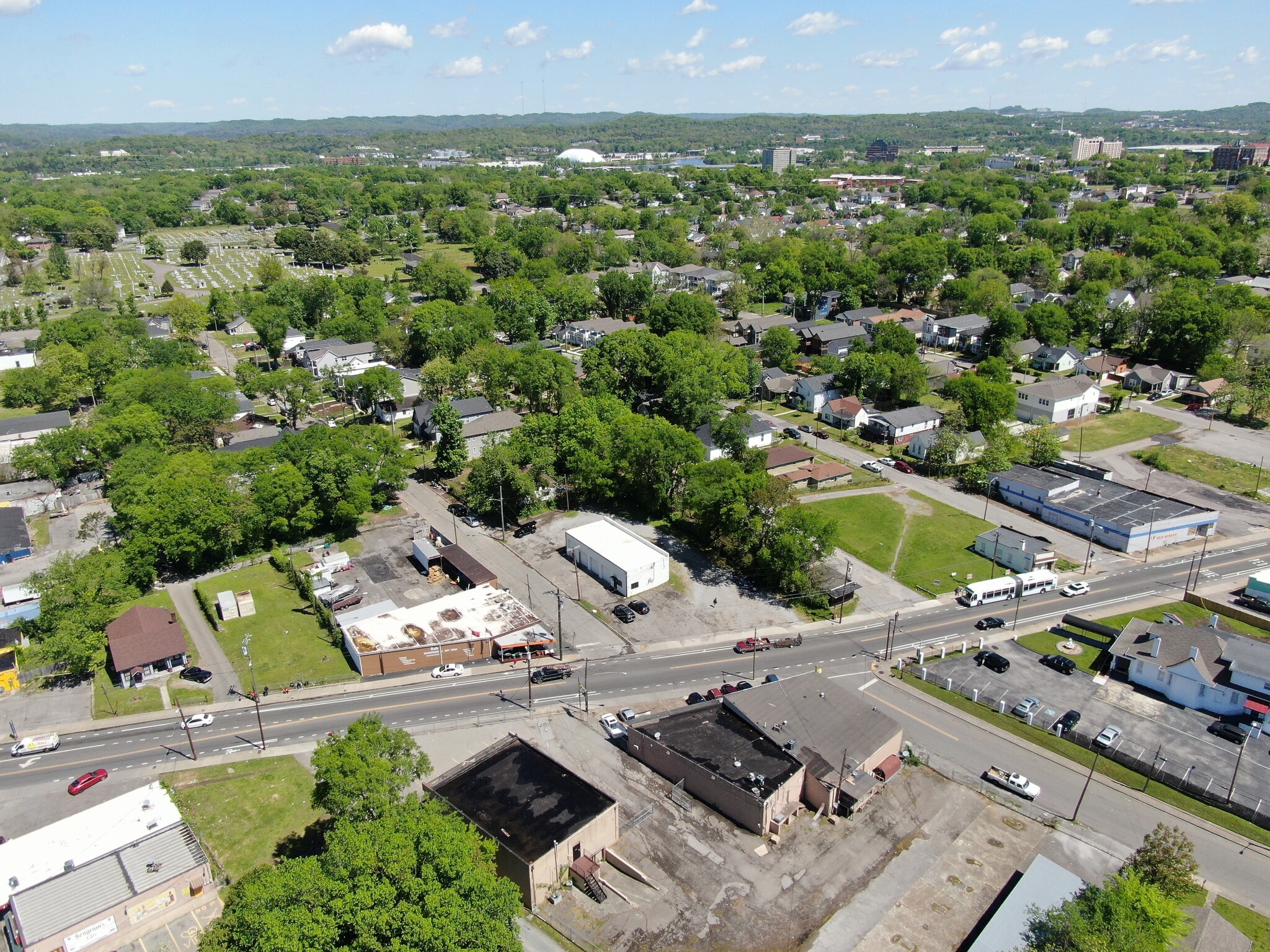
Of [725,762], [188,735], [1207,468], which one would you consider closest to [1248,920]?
[725,762]

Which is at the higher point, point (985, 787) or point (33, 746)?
point (33, 746)

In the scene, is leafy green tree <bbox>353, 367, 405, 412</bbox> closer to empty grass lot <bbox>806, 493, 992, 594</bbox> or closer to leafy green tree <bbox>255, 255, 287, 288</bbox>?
empty grass lot <bbox>806, 493, 992, 594</bbox>

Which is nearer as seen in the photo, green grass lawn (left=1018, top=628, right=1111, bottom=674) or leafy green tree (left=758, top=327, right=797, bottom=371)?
green grass lawn (left=1018, top=628, right=1111, bottom=674)

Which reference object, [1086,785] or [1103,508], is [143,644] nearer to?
[1086,785]

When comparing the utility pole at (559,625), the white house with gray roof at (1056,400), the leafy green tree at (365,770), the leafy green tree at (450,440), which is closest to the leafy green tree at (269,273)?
the leafy green tree at (450,440)

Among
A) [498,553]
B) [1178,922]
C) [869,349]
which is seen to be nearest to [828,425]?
[869,349]

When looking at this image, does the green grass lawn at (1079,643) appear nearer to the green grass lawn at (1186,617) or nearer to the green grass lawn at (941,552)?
the green grass lawn at (1186,617)

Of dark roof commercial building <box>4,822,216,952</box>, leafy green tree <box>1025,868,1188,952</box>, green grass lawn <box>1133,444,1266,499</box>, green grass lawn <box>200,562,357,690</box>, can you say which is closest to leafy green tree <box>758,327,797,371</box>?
green grass lawn <box>1133,444,1266,499</box>
